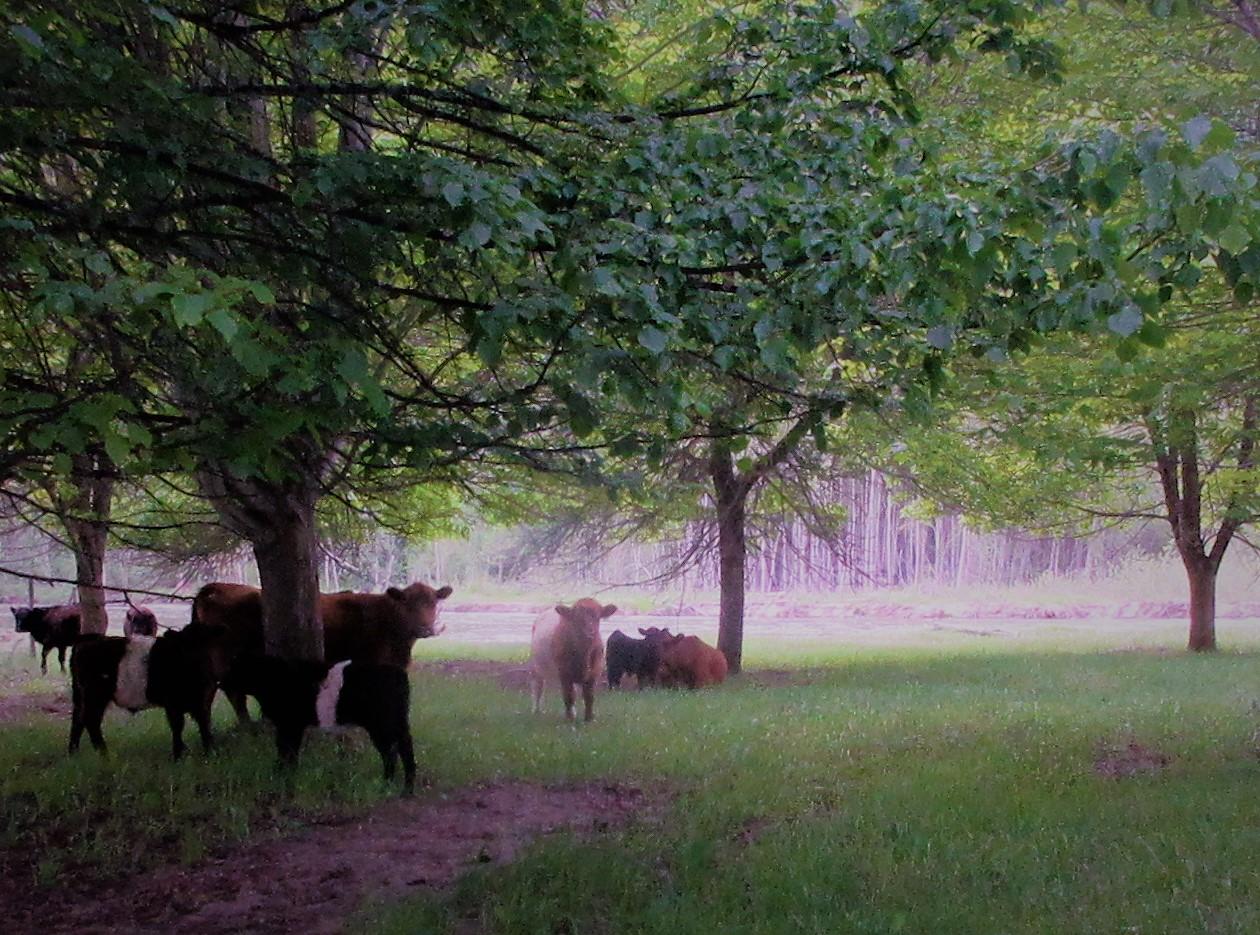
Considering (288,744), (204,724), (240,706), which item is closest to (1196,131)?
(288,744)

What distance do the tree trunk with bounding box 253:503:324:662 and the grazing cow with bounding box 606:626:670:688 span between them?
6572 mm

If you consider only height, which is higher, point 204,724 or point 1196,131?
point 1196,131

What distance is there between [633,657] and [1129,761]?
781 cm

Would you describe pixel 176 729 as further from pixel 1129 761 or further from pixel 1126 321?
pixel 1126 321

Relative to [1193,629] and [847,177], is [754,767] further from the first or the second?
[1193,629]

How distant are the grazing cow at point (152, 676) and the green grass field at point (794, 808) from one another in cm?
38

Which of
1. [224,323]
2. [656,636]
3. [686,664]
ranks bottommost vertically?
[686,664]

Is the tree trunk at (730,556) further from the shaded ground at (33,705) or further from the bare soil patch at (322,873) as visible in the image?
the shaded ground at (33,705)

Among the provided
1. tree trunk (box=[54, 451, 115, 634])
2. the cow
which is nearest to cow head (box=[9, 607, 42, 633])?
tree trunk (box=[54, 451, 115, 634])

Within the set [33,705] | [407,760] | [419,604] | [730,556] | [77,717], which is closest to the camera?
[407,760]

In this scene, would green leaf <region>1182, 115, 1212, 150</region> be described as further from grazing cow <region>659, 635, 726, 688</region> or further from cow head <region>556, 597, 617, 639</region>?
grazing cow <region>659, 635, 726, 688</region>

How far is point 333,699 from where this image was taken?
824 cm

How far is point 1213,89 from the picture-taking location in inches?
309

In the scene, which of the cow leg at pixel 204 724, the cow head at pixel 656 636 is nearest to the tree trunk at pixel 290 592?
the cow leg at pixel 204 724
